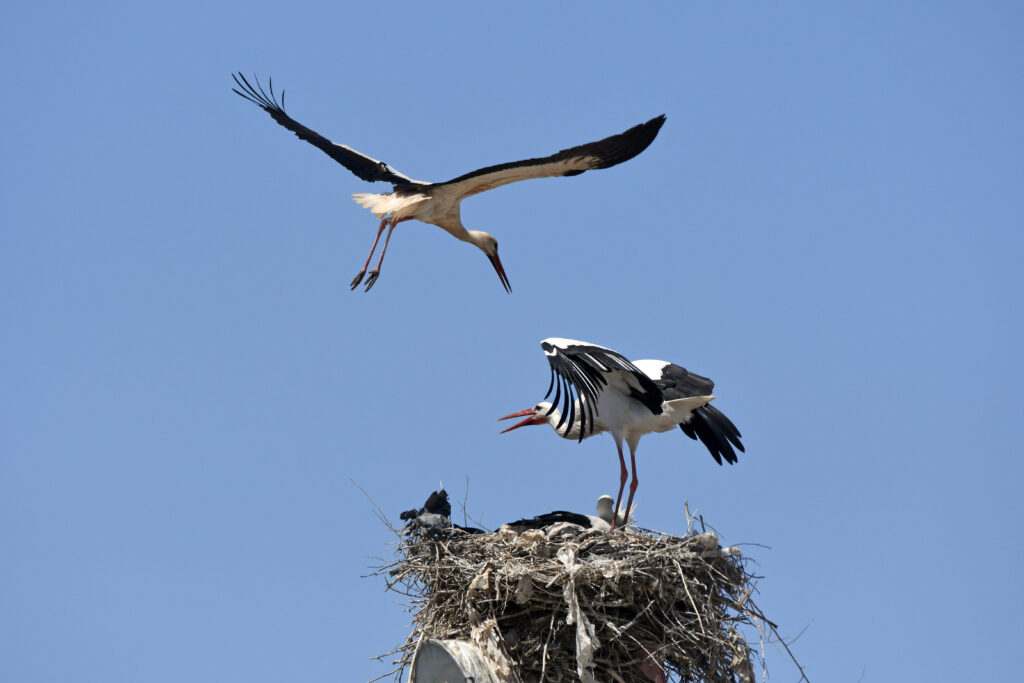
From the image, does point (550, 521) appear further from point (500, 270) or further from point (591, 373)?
point (500, 270)

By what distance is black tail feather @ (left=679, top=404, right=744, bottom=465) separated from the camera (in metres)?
11.8

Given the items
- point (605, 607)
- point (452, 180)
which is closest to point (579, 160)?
point (452, 180)

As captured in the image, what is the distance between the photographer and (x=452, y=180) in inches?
494

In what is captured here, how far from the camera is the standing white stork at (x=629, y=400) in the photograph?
11.1 m

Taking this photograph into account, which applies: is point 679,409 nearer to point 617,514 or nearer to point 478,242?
point 617,514

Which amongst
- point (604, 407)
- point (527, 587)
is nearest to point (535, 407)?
point (604, 407)

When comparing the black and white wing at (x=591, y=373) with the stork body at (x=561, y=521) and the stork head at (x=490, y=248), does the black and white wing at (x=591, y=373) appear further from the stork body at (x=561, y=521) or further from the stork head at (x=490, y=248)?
the stork head at (x=490, y=248)

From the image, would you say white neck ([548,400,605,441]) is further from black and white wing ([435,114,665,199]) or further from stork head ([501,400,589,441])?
black and white wing ([435,114,665,199])

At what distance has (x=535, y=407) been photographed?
13.1 meters

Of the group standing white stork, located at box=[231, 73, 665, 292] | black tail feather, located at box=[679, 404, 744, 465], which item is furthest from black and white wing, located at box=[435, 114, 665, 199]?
black tail feather, located at box=[679, 404, 744, 465]

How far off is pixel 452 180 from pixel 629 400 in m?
2.77

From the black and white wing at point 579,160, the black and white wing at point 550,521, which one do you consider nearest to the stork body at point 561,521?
the black and white wing at point 550,521

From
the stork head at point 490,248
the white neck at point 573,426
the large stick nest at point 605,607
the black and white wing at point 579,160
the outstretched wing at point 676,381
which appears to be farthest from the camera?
the stork head at point 490,248

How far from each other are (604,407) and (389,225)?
128 inches
